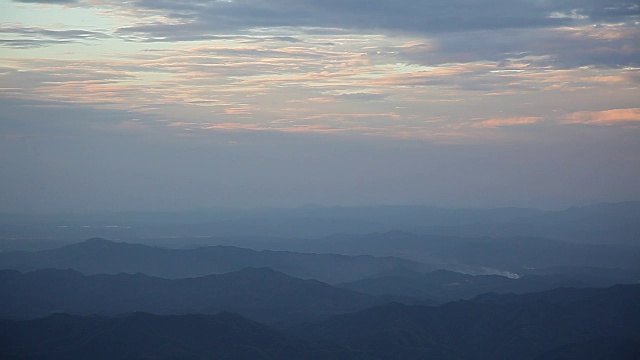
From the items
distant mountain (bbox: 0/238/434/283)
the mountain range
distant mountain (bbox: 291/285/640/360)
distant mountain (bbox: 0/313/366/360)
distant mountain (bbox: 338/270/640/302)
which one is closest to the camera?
distant mountain (bbox: 0/313/366/360)

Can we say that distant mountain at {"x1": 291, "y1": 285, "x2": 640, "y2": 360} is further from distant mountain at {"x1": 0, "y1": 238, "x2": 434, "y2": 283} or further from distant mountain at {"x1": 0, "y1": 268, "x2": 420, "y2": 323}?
distant mountain at {"x1": 0, "y1": 238, "x2": 434, "y2": 283}

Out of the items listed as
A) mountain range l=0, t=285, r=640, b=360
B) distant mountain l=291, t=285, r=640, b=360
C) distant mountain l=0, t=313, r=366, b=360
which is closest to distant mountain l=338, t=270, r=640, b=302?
mountain range l=0, t=285, r=640, b=360

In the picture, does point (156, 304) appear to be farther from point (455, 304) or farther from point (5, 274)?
point (455, 304)

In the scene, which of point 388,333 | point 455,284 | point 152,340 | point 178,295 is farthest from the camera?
point 455,284

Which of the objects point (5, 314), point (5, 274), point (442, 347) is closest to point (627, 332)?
point (442, 347)

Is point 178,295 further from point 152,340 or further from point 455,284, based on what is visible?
point 455,284

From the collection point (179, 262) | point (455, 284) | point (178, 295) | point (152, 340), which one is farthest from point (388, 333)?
point (179, 262)
